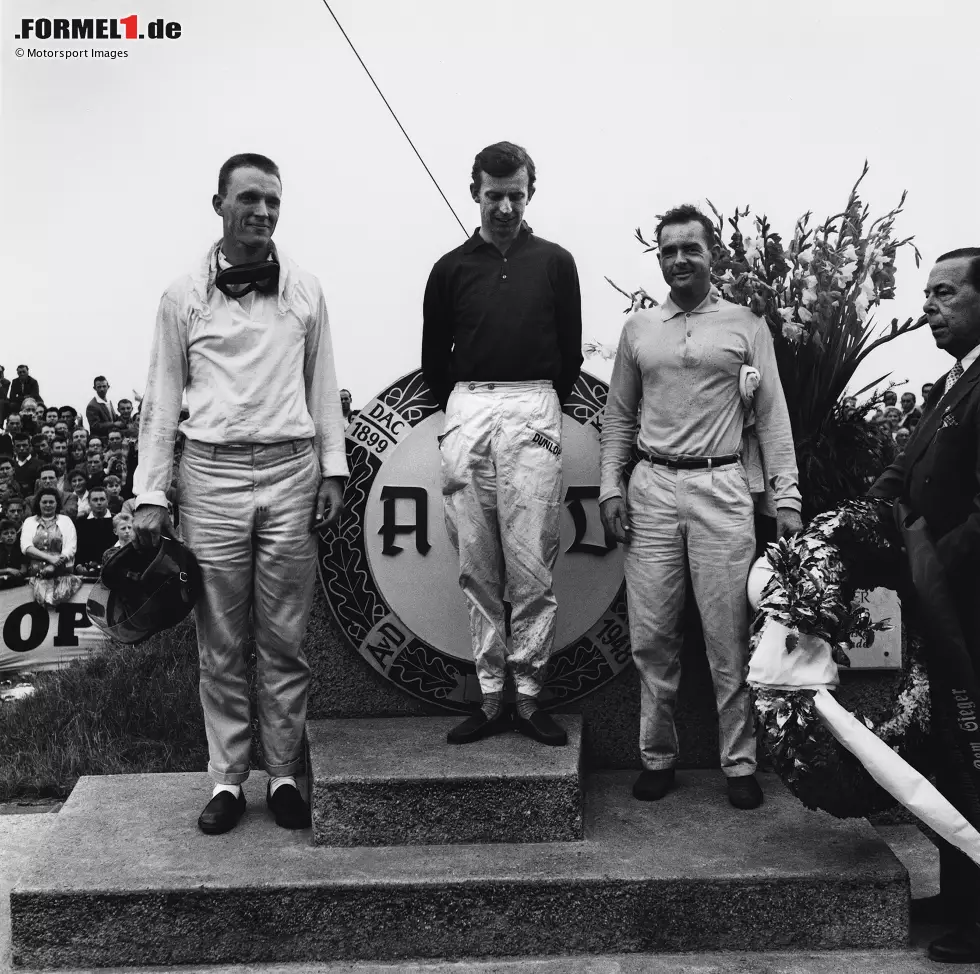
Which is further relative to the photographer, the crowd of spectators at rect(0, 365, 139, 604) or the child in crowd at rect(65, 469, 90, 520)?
the child in crowd at rect(65, 469, 90, 520)

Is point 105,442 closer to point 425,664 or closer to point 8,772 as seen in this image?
point 8,772

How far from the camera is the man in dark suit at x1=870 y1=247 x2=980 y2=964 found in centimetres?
305

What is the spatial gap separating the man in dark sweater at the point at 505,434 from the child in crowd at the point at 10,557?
11.6ft

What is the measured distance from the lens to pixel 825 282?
402 centimetres

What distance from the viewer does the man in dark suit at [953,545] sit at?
3049 millimetres

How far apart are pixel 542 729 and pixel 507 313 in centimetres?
130

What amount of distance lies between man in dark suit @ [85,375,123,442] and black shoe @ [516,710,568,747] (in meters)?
3.54

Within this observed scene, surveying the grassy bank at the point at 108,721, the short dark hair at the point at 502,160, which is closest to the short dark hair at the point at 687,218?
the short dark hair at the point at 502,160

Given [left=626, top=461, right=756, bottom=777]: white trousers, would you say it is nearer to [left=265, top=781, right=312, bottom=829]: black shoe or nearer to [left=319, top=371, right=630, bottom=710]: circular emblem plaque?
[left=319, top=371, right=630, bottom=710]: circular emblem plaque

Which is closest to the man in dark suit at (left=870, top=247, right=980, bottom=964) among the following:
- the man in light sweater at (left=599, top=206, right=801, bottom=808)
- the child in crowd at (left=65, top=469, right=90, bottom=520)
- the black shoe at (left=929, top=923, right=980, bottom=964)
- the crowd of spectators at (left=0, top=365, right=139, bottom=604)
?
the black shoe at (left=929, top=923, right=980, bottom=964)

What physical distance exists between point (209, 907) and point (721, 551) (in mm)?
1760

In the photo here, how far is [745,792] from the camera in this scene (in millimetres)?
3686

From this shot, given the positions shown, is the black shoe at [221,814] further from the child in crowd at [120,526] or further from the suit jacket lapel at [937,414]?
the child in crowd at [120,526]

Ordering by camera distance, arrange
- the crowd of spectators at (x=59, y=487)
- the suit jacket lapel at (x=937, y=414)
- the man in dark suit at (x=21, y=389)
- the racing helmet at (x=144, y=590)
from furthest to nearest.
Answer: the crowd of spectators at (x=59, y=487), the man in dark suit at (x=21, y=389), the racing helmet at (x=144, y=590), the suit jacket lapel at (x=937, y=414)
